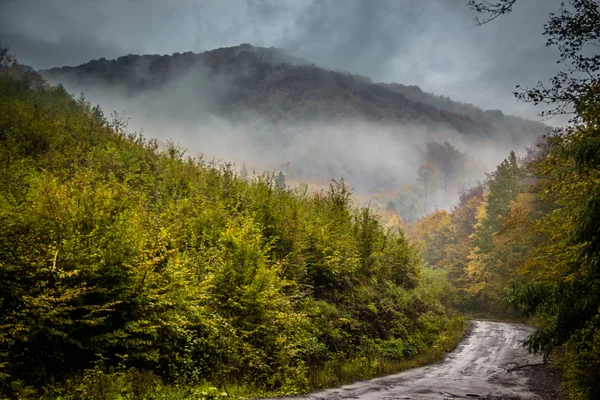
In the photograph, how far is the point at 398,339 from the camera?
17812mm

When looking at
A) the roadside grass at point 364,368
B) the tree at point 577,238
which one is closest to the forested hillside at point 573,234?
the tree at point 577,238

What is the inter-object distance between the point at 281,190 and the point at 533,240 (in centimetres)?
1928

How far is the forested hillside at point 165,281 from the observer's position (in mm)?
6789

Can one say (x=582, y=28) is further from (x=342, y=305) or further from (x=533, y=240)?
(x=533, y=240)

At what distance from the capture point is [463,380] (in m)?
13.4

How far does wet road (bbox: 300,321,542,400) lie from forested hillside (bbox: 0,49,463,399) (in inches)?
41.8

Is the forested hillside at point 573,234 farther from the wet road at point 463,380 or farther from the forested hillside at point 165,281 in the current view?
the forested hillside at point 165,281

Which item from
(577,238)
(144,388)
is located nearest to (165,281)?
(144,388)

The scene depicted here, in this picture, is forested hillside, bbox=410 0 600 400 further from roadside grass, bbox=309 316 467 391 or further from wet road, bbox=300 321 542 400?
roadside grass, bbox=309 316 467 391

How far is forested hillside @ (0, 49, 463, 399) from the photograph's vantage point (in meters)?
6.79

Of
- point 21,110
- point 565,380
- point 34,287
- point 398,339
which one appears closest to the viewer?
point 34,287

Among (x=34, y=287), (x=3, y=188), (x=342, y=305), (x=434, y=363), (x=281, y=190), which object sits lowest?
(x=434, y=363)

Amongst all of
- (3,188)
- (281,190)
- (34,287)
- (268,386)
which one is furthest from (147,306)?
(281,190)

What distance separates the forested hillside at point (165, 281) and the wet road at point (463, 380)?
3.49ft
